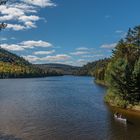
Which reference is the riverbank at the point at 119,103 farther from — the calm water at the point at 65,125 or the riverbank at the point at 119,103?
the calm water at the point at 65,125

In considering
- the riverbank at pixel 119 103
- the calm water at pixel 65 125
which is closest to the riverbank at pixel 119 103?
the riverbank at pixel 119 103

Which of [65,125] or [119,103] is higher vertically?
[119,103]

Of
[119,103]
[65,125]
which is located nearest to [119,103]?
[119,103]

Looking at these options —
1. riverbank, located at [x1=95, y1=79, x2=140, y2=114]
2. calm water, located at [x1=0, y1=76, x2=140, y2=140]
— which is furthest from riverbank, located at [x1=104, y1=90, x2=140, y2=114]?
calm water, located at [x1=0, y1=76, x2=140, y2=140]

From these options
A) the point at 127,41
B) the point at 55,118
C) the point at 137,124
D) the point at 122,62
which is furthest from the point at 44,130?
the point at 127,41

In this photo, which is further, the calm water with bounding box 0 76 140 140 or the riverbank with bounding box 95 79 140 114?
the riverbank with bounding box 95 79 140 114

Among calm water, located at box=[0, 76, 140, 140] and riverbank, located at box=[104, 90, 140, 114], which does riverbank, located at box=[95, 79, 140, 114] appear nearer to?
riverbank, located at box=[104, 90, 140, 114]

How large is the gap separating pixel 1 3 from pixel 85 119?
46405mm

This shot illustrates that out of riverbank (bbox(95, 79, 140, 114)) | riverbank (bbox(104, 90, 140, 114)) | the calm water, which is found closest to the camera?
the calm water

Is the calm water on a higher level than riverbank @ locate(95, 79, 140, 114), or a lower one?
lower

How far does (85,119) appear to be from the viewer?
7444 cm

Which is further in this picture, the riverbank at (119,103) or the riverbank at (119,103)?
the riverbank at (119,103)

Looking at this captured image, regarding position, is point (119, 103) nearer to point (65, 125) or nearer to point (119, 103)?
point (119, 103)

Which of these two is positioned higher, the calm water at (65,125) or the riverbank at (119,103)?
the riverbank at (119,103)
